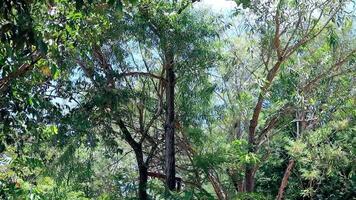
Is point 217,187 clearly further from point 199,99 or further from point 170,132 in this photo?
point 199,99

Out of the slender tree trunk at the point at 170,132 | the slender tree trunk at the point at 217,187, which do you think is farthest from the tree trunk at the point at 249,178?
the slender tree trunk at the point at 170,132

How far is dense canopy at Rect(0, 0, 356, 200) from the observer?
6645 millimetres

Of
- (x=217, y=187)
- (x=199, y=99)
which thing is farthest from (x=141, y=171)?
(x=199, y=99)

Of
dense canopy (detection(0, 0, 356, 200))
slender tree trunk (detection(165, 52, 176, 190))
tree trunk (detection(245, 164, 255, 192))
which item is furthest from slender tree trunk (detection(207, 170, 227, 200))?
slender tree trunk (detection(165, 52, 176, 190))

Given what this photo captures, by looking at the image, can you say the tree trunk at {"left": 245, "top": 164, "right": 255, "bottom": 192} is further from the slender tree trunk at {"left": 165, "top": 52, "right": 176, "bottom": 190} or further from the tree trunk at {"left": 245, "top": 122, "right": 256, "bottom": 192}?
the slender tree trunk at {"left": 165, "top": 52, "right": 176, "bottom": 190}

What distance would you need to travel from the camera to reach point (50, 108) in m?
4.61

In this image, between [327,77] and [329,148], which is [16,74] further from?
[329,148]

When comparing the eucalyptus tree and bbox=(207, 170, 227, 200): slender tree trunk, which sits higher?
the eucalyptus tree

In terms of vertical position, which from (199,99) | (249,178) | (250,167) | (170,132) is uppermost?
(199,99)

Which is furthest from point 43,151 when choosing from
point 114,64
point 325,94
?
point 325,94

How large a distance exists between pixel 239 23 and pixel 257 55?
2.51 ft

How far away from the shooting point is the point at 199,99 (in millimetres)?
8250

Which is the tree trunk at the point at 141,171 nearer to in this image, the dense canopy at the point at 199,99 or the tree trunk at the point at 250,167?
the dense canopy at the point at 199,99

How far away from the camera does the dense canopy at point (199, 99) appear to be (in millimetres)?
6645
